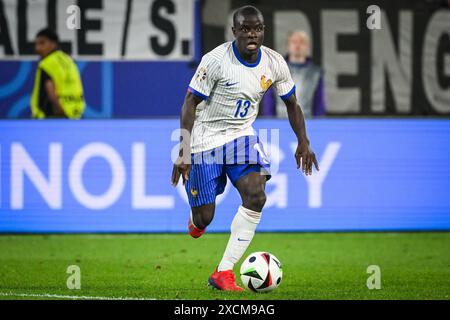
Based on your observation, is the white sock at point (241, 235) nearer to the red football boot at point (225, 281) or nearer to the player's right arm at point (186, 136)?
the red football boot at point (225, 281)

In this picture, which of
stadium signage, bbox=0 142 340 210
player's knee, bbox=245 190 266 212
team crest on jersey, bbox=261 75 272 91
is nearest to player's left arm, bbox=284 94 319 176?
team crest on jersey, bbox=261 75 272 91

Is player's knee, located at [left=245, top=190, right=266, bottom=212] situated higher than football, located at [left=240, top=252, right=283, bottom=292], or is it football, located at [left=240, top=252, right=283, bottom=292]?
player's knee, located at [left=245, top=190, right=266, bottom=212]

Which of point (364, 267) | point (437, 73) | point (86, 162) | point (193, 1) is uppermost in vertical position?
point (193, 1)

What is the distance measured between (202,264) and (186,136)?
91.7 inches

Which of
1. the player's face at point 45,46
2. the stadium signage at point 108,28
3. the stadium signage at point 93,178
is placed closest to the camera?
the stadium signage at point 93,178

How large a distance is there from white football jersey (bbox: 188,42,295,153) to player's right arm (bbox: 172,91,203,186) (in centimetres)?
8

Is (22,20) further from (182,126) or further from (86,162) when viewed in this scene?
(182,126)

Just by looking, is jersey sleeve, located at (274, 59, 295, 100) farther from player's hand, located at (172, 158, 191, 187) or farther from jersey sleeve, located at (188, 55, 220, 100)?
player's hand, located at (172, 158, 191, 187)

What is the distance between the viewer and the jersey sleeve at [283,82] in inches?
338

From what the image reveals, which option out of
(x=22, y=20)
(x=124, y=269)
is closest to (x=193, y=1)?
(x=22, y=20)

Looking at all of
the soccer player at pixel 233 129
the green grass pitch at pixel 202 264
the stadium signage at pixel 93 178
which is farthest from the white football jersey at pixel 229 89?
the stadium signage at pixel 93 178

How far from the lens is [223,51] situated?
27.7 feet

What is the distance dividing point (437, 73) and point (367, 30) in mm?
1261

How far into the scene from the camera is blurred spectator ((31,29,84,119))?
46.0 feet
